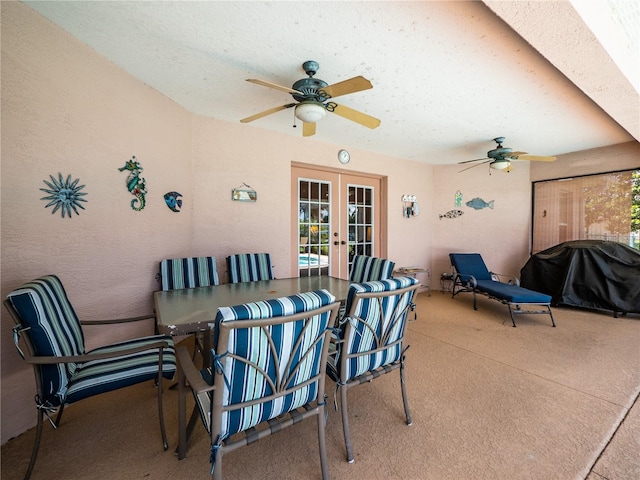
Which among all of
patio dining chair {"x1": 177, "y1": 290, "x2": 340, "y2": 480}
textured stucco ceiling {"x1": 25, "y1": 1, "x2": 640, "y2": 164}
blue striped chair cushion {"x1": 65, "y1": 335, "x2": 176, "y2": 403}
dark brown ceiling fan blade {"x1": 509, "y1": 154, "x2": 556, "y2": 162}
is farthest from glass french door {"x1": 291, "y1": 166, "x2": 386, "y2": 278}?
patio dining chair {"x1": 177, "y1": 290, "x2": 340, "y2": 480}

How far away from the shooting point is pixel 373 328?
62.0 inches

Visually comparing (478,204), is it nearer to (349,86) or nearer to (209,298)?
(349,86)

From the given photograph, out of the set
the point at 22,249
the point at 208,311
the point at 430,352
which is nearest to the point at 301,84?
the point at 208,311

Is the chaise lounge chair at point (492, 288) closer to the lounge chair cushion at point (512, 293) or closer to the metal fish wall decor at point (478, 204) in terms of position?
the lounge chair cushion at point (512, 293)

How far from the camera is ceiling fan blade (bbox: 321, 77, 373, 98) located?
6.11 ft

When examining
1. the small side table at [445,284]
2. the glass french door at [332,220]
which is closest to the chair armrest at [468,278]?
the small side table at [445,284]

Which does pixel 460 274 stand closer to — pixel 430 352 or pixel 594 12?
pixel 430 352

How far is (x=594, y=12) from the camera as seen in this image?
1.60 metres

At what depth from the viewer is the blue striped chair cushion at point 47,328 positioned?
134 cm

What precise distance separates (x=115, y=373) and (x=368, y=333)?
57.5 inches

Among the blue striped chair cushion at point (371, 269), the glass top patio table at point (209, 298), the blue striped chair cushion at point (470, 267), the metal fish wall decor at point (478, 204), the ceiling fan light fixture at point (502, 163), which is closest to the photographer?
the glass top patio table at point (209, 298)

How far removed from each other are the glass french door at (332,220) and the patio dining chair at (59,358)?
267 cm

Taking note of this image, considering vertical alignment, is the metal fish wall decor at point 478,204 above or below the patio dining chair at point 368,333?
above

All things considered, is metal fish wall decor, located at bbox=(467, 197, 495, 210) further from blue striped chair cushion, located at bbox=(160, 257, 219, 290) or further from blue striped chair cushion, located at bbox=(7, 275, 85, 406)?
blue striped chair cushion, located at bbox=(7, 275, 85, 406)
